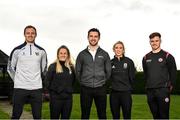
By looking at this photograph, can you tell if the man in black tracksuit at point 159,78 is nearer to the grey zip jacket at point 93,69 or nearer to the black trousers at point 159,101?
the black trousers at point 159,101

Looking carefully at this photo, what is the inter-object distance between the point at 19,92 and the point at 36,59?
2.22 ft

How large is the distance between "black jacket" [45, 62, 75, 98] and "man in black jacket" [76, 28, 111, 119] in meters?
0.22

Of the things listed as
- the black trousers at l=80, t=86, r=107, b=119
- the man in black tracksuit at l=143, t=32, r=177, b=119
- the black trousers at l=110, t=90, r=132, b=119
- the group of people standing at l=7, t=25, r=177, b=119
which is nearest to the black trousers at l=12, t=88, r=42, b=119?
the group of people standing at l=7, t=25, r=177, b=119

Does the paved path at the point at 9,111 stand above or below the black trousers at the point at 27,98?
below

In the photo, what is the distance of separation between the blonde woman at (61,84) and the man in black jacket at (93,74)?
228 mm

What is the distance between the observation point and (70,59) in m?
8.42

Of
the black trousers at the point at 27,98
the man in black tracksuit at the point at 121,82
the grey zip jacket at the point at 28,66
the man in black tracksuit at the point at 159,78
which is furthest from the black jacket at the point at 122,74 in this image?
the black trousers at the point at 27,98

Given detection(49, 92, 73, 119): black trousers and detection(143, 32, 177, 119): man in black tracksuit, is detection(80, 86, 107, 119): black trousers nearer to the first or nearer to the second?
detection(49, 92, 73, 119): black trousers

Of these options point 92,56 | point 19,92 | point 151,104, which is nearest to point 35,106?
point 19,92

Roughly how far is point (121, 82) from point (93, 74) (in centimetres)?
68

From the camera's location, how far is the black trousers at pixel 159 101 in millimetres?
8180

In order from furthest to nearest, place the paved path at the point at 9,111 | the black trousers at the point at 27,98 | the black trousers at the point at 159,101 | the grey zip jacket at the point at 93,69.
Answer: the paved path at the point at 9,111
the grey zip jacket at the point at 93,69
the black trousers at the point at 159,101
the black trousers at the point at 27,98

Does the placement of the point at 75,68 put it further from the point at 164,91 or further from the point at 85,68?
the point at 164,91

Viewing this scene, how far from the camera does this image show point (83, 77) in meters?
8.39
